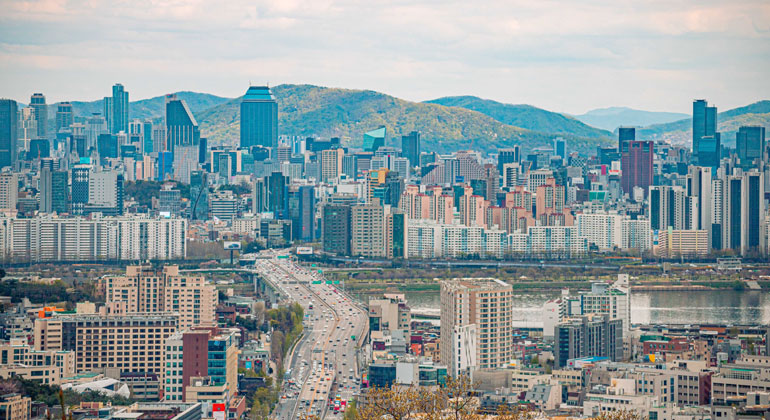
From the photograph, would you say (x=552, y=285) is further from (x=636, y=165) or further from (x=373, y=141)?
(x=373, y=141)

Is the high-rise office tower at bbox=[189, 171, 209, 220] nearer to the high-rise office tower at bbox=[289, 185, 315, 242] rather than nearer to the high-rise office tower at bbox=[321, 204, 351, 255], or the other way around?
the high-rise office tower at bbox=[289, 185, 315, 242]

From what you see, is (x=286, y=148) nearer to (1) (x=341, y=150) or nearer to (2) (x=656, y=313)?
(1) (x=341, y=150)

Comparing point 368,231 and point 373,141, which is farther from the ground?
point 373,141

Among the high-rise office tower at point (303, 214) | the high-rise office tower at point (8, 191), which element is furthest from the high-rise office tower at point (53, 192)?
the high-rise office tower at point (303, 214)

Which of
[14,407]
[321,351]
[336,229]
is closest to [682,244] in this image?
[336,229]

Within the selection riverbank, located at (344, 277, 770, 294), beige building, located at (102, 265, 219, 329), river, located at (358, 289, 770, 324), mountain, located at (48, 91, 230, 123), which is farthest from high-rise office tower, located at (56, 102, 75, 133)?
beige building, located at (102, 265, 219, 329)

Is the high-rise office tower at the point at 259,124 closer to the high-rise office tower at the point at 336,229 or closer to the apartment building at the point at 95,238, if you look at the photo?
the high-rise office tower at the point at 336,229
